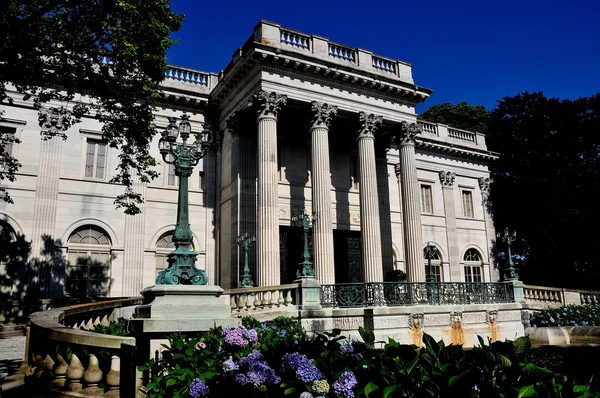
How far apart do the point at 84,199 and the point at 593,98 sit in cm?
3552

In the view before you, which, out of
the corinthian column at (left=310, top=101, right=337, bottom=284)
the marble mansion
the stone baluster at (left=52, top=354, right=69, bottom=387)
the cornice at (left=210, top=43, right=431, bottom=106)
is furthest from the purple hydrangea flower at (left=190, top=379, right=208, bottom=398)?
the cornice at (left=210, top=43, right=431, bottom=106)

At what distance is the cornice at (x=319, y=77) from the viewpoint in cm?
1956

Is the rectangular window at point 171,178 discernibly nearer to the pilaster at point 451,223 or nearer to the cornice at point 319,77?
the cornice at point 319,77

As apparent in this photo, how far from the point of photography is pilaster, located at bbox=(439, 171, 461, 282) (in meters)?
29.3

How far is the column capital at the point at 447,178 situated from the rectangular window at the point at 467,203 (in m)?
1.84

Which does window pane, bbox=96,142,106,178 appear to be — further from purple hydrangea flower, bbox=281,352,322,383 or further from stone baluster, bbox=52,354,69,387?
purple hydrangea flower, bbox=281,352,322,383

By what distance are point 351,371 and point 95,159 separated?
20.8m

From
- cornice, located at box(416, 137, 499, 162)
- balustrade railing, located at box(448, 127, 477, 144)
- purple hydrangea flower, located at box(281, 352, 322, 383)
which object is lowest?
purple hydrangea flower, located at box(281, 352, 322, 383)

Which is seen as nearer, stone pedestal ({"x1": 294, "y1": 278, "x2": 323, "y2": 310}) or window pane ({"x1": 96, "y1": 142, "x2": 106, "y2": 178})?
stone pedestal ({"x1": 294, "y1": 278, "x2": 323, "y2": 310})

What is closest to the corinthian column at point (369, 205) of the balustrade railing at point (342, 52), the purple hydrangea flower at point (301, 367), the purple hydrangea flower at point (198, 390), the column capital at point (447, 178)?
the balustrade railing at point (342, 52)

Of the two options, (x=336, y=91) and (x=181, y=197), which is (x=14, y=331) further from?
(x=336, y=91)

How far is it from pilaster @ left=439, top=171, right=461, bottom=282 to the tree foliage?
5550 mm

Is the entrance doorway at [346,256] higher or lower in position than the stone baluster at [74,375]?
higher

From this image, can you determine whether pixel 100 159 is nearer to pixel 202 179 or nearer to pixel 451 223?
pixel 202 179
